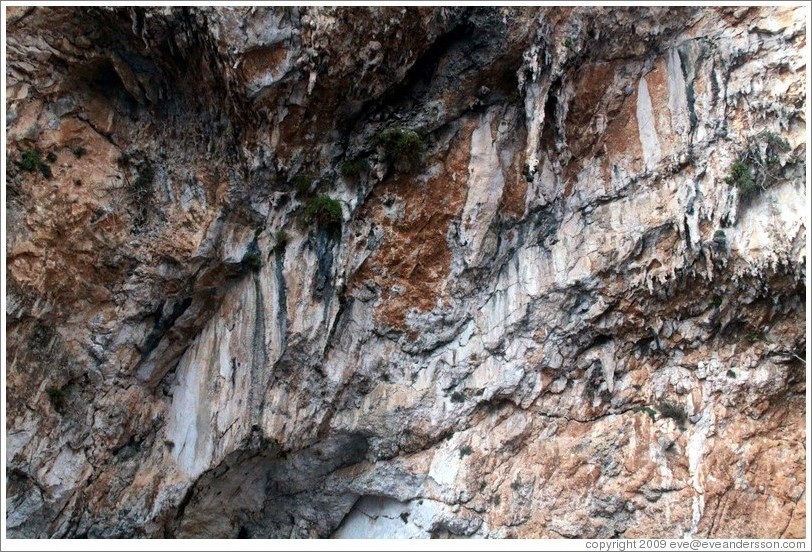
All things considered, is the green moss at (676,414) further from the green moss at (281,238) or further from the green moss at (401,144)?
the green moss at (281,238)

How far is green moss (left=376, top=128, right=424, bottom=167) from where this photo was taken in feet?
32.2

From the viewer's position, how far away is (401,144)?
9.83 metres

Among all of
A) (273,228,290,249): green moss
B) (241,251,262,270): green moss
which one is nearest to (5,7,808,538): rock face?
(241,251,262,270): green moss

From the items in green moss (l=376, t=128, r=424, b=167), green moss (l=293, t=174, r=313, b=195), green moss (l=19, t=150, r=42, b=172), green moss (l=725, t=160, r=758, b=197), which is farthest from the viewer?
green moss (l=293, t=174, r=313, b=195)

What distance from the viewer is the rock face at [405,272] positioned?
29.4 ft

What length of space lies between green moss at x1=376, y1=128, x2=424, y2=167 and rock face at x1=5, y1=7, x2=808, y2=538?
0.22 feet

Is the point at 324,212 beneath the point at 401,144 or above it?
beneath

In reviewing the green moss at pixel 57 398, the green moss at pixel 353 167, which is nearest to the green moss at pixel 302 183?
the green moss at pixel 353 167

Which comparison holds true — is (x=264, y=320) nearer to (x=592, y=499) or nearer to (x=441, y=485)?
(x=441, y=485)

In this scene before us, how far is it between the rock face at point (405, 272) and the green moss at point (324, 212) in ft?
0.23

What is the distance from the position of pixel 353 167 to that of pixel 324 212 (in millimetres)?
960

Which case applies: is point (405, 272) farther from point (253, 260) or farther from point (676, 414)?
point (676, 414)

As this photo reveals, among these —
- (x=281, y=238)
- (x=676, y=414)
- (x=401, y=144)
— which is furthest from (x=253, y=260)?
(x=676, y=414)

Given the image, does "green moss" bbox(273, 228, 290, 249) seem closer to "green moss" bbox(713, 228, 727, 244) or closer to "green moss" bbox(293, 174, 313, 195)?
"green moss" bbox(293, 174, 313, 195)
